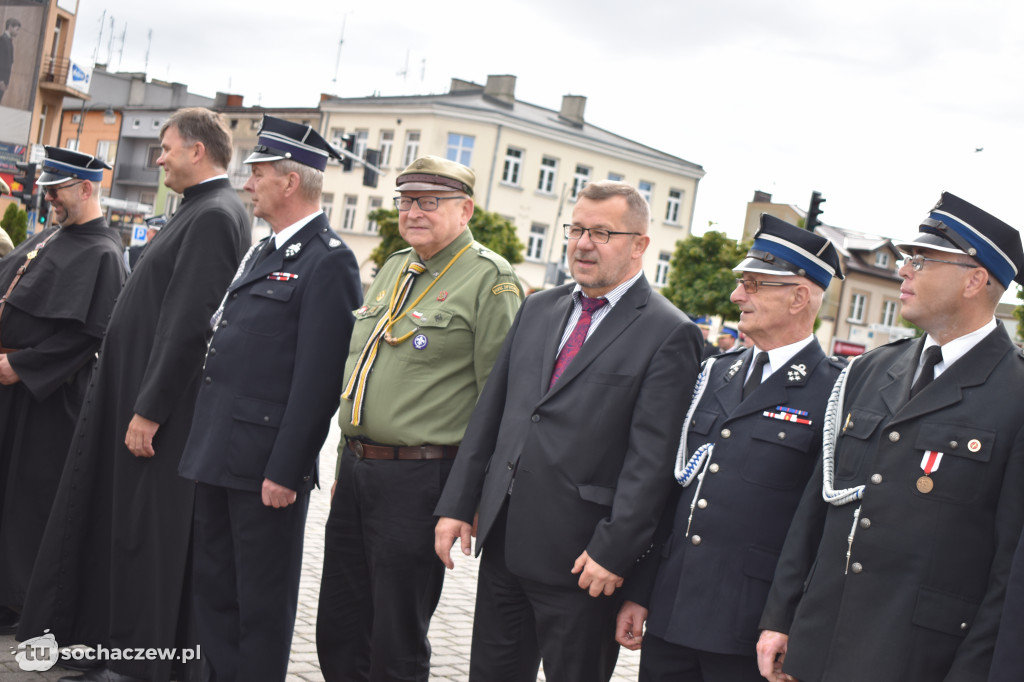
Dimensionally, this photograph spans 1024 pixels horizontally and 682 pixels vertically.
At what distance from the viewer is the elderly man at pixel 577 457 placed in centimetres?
390

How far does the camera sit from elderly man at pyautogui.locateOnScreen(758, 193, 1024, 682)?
10.1ft

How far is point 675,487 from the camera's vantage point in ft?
13.2

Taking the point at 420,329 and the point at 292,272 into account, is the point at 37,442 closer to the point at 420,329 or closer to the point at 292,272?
the point at 292,272

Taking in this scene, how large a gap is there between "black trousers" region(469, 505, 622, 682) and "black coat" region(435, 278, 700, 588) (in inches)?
3.3

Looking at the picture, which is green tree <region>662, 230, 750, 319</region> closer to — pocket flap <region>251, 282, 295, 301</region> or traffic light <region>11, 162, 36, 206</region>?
traffic light <region>11, 162, 36, 206</region>

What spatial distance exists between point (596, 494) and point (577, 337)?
66cm

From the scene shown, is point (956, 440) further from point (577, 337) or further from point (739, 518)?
point (577, 337)

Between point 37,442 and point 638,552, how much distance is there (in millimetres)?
3896

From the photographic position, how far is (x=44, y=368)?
6.00 m

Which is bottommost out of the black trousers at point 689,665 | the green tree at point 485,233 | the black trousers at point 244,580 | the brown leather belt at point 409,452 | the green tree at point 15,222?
the black trousers at point 244,580

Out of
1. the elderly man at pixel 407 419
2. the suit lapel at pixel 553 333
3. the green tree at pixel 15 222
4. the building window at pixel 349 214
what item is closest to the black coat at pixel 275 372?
the elderly man at pixel 407 419

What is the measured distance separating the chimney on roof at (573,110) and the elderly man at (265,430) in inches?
2181

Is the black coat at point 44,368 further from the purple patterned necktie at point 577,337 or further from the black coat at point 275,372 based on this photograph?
the purple patterned necktie at point 577,337

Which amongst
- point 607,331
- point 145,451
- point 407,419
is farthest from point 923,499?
point 145,451
